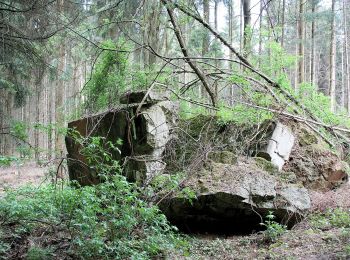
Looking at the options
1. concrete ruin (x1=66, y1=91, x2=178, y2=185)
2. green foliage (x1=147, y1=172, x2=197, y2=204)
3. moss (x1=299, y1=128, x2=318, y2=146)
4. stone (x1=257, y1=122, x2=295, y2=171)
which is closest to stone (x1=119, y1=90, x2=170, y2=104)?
concrete ruin (x1=66, y1=91, x2=178, y2=185)

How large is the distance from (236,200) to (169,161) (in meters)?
1.88

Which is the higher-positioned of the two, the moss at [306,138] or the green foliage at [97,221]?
the moss at [306,138]

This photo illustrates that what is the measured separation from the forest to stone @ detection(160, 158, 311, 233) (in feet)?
0.09

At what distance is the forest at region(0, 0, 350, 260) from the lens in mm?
4934

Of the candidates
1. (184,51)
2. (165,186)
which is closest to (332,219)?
(165,186)

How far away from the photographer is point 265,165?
7.80 m

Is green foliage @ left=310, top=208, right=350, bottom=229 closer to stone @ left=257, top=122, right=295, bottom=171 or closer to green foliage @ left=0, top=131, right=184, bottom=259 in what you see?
stone @ left=257, top=122, right=295, bottom=171

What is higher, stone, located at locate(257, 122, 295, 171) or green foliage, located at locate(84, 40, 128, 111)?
green foliage, located at locate(84, 40, 128, 111)

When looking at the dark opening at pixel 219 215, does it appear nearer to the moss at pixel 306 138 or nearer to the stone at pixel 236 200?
the stone at pixel 236 200

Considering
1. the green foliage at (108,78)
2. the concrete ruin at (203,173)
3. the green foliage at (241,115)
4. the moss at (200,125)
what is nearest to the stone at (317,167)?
the concrete ruin at (203,173)

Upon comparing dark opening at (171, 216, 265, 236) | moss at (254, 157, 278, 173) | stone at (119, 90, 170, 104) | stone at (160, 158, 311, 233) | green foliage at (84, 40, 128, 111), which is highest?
green foliage at (84, 40, 128, 111)

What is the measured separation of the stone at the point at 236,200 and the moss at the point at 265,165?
41cm

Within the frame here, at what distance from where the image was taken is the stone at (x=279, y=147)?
8226 millimetres

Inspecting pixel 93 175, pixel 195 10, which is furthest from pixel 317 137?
pixel 93 175
